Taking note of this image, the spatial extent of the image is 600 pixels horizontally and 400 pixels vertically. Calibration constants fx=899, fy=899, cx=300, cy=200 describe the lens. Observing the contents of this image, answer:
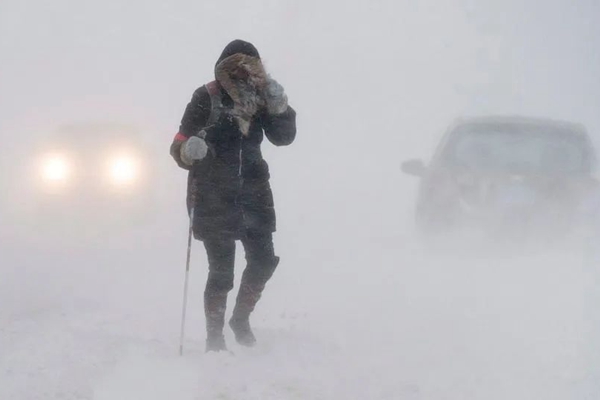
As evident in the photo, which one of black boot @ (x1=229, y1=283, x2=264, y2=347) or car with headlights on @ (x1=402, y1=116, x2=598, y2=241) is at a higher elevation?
car with headlights on @ (x1=402, y1=116, x2=598, y2=241)

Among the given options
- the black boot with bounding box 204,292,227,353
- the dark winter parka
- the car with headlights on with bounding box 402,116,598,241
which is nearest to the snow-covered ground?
the black boot with bounding box 204,292,227,353

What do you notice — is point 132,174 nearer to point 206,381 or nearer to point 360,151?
point 206,381

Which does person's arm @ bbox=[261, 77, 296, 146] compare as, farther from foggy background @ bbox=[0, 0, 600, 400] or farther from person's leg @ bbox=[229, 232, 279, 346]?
person's leg @ bbox=[229, 232, 279, 346]

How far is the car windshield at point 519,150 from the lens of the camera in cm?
943

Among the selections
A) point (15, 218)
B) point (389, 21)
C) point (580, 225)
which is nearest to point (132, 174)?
point (15, 218)

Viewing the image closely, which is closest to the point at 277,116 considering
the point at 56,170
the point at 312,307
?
the point at 312,307

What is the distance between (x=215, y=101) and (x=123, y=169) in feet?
37.2

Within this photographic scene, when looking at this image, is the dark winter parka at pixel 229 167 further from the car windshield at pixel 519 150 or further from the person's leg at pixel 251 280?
the car windshield at pixel 519 150

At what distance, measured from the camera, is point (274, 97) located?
4.97 metres

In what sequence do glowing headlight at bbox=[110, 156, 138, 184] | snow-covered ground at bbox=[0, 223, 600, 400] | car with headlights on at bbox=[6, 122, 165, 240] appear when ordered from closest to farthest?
snow-covered ground at bbox=[0, 223, 600, 400] → car with headlights on at bbox=[6, 122, 165, 240] → glowing headlight at bbox=[110, 156, 138, 184]

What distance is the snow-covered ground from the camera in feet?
15.1

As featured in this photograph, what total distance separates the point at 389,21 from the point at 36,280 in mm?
75191

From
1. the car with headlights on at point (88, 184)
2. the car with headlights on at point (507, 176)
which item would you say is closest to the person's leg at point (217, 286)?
the car with headlights on at point (507, 176)

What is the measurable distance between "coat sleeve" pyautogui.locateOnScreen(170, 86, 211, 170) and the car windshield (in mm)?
4969
